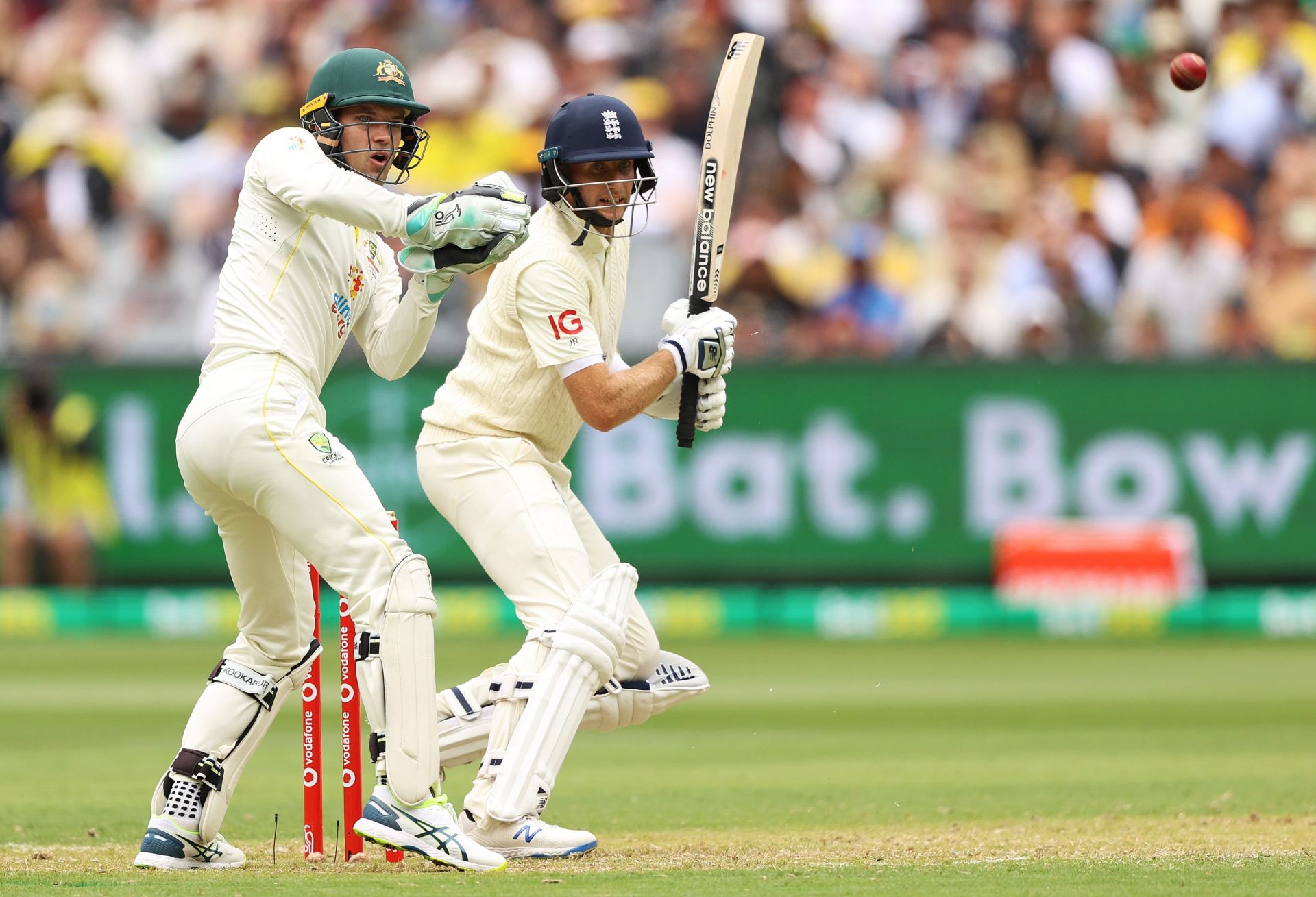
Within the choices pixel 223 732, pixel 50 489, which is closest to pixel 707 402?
pixel 223 732

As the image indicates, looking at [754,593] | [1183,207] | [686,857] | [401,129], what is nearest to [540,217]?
[401,129]

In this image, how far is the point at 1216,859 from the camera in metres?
4.51

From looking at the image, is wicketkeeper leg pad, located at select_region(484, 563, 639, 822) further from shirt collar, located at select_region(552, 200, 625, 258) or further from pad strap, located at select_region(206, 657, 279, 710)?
shirt collar, located at select_region(552, 200, 625, 258)

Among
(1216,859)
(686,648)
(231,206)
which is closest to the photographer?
(1216,859)

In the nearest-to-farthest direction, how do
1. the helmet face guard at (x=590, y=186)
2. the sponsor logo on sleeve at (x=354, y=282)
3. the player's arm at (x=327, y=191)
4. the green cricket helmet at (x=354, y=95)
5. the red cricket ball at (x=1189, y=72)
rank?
the player's arm at (x=327, y=191), the green cricket helmet at (x=354, y=95), the sponsor logo on sleeve at (x=354, y=282), the helmet face guard at (x=590, y=186), the red cricket ball at (x=1189, y=72)

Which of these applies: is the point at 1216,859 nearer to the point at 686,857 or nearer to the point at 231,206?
the point at 686,857

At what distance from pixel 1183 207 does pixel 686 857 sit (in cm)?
784

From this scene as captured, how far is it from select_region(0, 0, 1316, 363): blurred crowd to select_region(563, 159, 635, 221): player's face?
634cm

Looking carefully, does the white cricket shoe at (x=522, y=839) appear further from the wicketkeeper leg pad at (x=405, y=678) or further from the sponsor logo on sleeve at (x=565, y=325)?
the sponsor logo on sleeve at (x=565, y=325)

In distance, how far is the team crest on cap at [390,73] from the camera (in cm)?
459

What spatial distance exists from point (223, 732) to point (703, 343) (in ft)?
4.69

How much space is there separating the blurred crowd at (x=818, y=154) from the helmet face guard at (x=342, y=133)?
21.3 ft

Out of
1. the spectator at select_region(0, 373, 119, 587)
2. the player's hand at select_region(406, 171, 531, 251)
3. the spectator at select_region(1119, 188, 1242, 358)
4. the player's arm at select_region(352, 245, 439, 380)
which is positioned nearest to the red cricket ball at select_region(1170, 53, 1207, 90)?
the player's arm at select_region(352, 245, 439, 380)

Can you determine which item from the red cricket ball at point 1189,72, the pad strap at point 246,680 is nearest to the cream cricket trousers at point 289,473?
the pad strap at point 246,680
